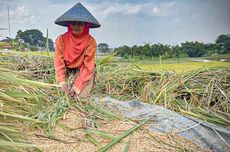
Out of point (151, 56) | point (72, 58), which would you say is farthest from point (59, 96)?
point (151, 56)

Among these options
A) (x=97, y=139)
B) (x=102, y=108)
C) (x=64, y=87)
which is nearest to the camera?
(x=97, y=139)

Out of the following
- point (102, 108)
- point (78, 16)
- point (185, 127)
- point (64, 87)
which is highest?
point (78, 16)

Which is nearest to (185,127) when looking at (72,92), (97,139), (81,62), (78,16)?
(97,139)

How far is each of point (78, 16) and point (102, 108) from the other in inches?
53.8

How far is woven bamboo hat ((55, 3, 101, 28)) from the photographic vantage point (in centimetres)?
450

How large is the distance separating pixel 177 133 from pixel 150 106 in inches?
23.4

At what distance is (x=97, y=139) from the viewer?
2877 millimetres

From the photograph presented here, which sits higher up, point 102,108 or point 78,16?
point 78,16

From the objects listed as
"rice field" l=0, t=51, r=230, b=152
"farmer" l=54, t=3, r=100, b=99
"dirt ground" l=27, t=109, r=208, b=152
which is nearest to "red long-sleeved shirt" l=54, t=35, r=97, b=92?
"farmer" l=54, t=3, r=100, b=99

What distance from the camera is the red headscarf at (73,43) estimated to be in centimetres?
458

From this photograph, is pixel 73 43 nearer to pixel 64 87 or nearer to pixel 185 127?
pixel 64 87

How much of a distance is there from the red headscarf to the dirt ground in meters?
1.33

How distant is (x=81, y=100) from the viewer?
3742 mm

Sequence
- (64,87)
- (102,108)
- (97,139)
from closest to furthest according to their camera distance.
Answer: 1. (97,139)
2. (102,108)
3. (64,87)
